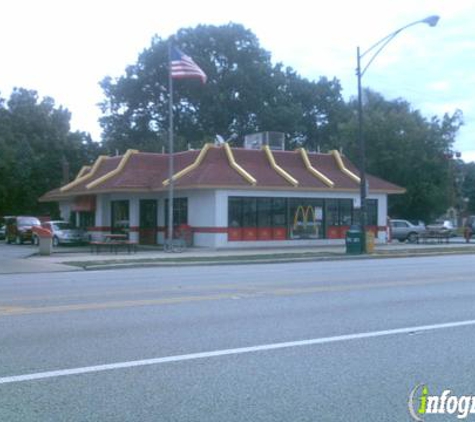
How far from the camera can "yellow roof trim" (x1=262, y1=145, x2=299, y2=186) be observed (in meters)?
36.2

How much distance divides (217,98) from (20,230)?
31.9m

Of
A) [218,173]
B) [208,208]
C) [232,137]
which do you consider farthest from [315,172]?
[232,137]

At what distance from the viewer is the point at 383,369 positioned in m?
7.89

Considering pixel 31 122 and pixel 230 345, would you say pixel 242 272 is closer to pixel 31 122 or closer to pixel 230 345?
pixel 230 345

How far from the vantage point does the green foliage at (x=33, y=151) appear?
184 ft

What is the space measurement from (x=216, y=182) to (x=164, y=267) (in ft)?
32.4

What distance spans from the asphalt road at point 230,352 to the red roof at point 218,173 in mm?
19151

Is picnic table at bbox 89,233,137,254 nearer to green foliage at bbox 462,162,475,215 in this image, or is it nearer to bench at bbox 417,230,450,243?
bench at bbox 417,230,450,243

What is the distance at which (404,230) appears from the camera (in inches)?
1810

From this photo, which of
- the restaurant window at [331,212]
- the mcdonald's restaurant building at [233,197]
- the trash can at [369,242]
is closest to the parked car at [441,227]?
the mcdonald's restaurant building at [233,197]

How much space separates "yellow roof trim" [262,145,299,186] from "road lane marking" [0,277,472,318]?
60.2 ft

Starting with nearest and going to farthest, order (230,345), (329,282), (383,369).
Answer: (383,369) → (230,345) → (329,282)

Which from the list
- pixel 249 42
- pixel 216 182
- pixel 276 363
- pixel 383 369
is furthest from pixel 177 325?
pixel 249 42
